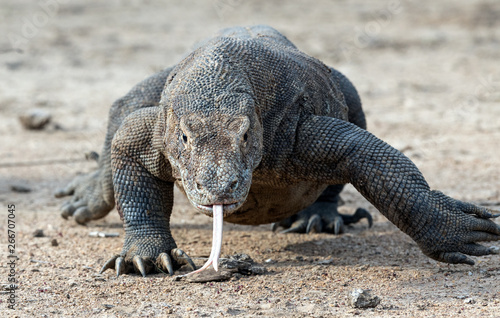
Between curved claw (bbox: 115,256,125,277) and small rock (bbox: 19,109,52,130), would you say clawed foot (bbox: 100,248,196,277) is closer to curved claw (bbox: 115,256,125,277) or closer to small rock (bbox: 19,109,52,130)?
curved claw (bbox: 115,256,125,277)

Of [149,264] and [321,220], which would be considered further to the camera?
[321,220]

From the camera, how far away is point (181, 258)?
15.5ft

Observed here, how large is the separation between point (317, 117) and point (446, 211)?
3.27 feet

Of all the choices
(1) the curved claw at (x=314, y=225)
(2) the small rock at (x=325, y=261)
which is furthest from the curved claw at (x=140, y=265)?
(1) the curved claw at (x=314, y=225)

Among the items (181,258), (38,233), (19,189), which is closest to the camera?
(181,258)

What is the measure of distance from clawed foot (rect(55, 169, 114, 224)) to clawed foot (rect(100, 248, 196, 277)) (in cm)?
138

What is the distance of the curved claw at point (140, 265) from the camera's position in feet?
15.0

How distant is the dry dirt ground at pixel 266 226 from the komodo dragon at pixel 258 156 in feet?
0.95

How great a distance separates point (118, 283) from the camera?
4504 mm

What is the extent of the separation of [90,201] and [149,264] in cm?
185

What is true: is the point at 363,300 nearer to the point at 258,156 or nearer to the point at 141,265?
the point at 258,156

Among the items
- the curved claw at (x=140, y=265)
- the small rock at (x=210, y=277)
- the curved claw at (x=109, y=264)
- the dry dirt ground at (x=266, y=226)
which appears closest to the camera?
the dry dirt ground at (x=266, y=226)

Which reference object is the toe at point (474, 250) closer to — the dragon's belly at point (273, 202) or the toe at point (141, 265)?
the dragon's belly at point (273, 202)

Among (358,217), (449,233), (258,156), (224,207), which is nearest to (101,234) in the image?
(358,217)
